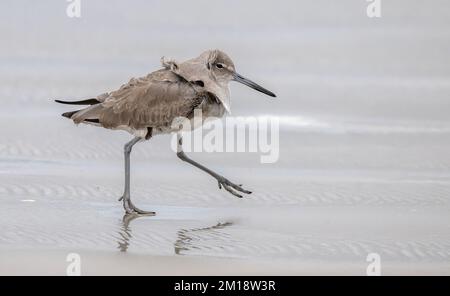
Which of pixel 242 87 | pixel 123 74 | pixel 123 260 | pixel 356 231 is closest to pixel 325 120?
pixel 242 87

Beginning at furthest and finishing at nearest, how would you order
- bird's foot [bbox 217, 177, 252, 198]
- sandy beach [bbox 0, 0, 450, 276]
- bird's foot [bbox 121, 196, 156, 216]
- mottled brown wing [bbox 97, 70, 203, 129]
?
bird's foot [bbox 217, 177, 252, 198] → mottled brown wing [bbox 97, 70, 203, 129] → bird's foot [bbox 121, 196, 156, 216] → sandy beach [bbox 0, 0, 450, 276]

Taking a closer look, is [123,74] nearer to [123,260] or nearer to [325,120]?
[325,120]

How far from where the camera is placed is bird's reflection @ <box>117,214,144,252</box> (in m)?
6.47

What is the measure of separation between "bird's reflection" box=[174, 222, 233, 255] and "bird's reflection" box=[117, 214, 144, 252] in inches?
10.9

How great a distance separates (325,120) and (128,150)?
2.75 metres

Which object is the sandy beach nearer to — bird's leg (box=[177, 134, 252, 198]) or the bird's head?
bird's leg (box=[177, 134, 252, 198])

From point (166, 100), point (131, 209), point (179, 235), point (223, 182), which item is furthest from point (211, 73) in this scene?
point (179, 235)

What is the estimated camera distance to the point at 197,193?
7.75m

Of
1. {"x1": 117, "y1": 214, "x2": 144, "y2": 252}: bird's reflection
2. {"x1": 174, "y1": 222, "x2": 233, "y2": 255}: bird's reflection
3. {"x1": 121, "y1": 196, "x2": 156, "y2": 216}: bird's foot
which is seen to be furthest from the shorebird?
{"x1": 174, "y1": 222, "x2": 233, "y2": 255}: bird's reflection

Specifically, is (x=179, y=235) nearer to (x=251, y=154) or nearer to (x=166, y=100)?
(x=166, y=100)

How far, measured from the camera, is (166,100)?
292 inches

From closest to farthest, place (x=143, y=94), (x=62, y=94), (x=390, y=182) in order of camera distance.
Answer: (x=143, y=94) → (x=390, y=182) → (x=62, y=94)

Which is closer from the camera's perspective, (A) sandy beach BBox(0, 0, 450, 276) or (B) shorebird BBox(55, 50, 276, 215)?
(A) sandy beach BBox(0, 0, 450, 276)

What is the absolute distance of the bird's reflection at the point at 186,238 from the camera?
21.2 feet
